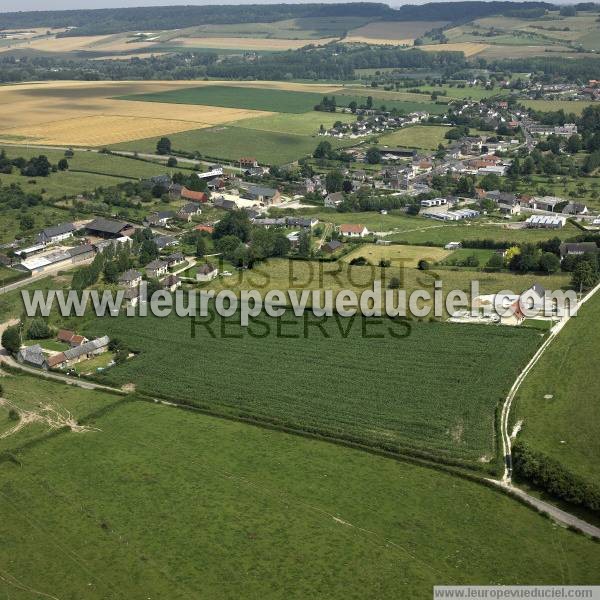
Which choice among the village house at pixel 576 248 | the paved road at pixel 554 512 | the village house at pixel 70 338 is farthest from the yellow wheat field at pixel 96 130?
the paved road at pixel 554 512

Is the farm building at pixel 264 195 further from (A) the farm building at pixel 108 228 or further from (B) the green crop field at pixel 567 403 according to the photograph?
(B) the green crop field at pixel 567 403

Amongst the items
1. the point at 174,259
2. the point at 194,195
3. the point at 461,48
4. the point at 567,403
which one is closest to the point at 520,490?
the point at 567,403

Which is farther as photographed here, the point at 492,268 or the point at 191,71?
the point at 191,71

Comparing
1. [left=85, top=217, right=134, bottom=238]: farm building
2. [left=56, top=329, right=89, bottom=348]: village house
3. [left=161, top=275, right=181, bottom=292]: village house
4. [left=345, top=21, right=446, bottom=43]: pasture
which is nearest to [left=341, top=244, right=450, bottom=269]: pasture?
[left=161, top=275, right=181, bottom=292]: village house

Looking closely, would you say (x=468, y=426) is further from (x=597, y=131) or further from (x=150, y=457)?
(x=597, y=131)

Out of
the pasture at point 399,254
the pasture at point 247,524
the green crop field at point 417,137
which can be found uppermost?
the pasture at point 247,524

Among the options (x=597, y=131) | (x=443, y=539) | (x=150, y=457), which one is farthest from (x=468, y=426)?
(x=597, y=131)

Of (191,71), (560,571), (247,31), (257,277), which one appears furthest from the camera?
(247,31)
